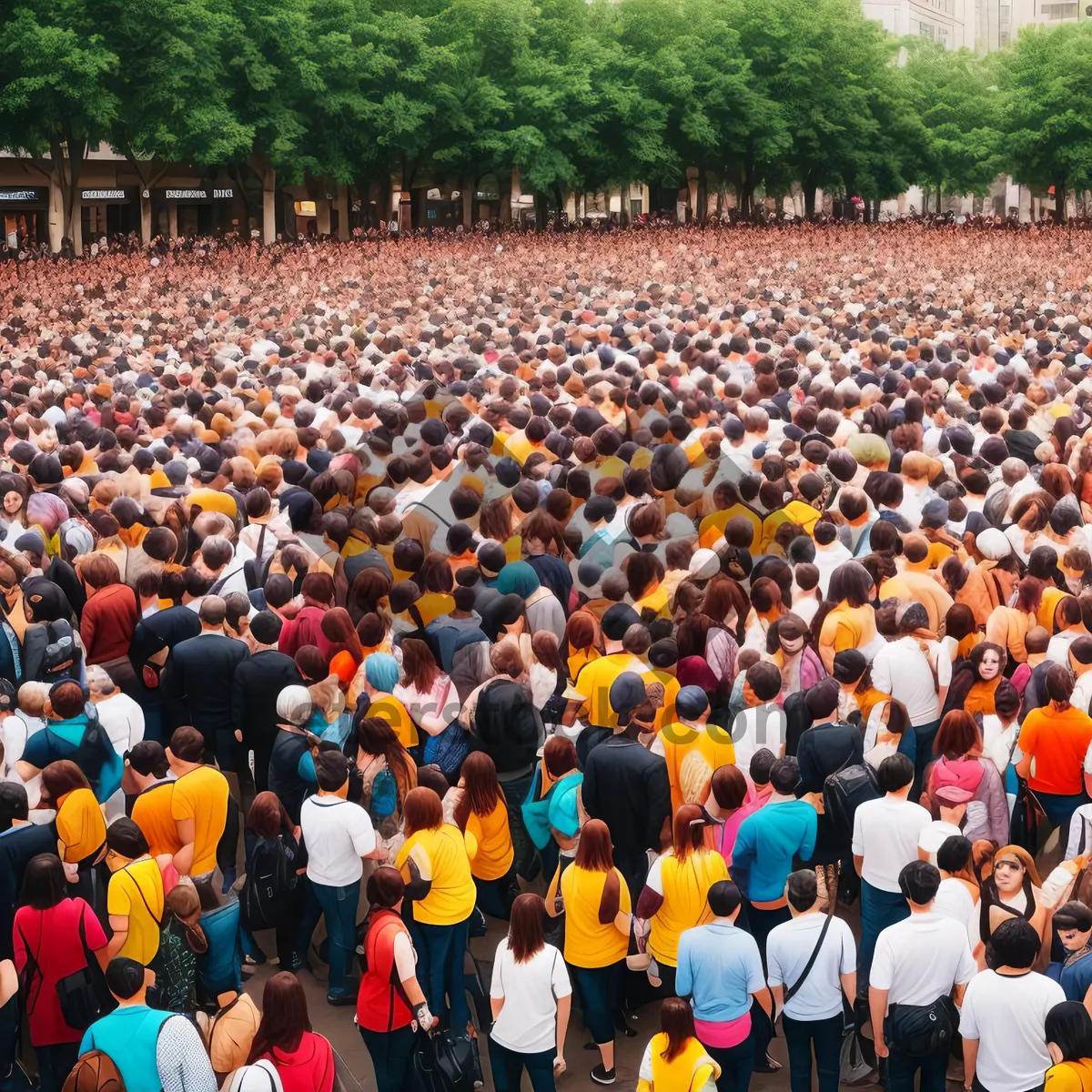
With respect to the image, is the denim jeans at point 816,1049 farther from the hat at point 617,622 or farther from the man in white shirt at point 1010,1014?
the hat at point 617,622

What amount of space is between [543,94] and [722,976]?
5220 centimetres

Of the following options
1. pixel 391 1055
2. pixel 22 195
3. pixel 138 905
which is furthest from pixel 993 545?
pixel 22 195

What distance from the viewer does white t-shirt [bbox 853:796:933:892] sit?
6660mm

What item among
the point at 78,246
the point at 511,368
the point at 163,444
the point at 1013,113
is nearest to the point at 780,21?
the point at 1013,113

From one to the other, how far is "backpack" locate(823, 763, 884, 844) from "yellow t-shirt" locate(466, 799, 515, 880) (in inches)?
63.9

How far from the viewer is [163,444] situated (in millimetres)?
12883

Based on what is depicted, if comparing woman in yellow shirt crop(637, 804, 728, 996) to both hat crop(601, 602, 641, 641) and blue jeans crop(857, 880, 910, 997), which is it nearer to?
blue jeans crop(857, 880, 910, 997)

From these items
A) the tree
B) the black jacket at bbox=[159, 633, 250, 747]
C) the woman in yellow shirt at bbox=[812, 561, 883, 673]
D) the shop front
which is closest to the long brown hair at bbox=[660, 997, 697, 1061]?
the woman in yellow shirt at bbox=[812, 561, 883, 673]

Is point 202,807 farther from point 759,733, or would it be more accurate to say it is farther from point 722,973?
point 759,733

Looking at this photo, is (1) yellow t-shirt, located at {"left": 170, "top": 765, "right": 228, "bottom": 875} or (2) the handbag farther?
(1) yellow t-shirt, located at {"left": 170, "top": 765, "right": 228, "bottom": 875}

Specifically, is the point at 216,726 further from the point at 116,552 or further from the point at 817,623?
the point at 817,623

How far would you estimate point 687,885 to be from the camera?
6.55 m

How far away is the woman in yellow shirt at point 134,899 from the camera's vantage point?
641 cm

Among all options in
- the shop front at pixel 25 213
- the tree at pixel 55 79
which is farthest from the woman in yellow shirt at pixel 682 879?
the shop front at pixel 25 213
